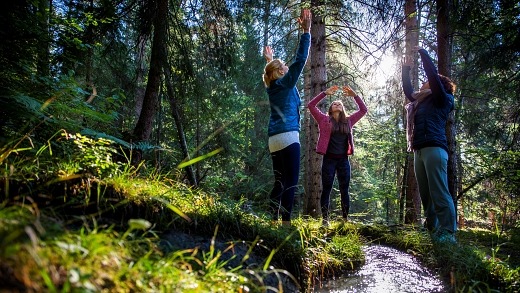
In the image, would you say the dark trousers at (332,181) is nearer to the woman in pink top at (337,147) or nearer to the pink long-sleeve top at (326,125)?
the woman in pink top at (337,147)

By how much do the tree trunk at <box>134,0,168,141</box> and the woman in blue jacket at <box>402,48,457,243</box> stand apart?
13.6 feet

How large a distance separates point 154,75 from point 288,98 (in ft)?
9.97

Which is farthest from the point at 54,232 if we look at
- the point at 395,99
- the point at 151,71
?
the point at 395,99

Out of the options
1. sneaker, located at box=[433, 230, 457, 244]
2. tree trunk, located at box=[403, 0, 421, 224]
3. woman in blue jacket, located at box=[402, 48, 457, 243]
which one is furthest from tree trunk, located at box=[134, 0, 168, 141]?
tree trunk, located at box=[403, 0, 421, 224]

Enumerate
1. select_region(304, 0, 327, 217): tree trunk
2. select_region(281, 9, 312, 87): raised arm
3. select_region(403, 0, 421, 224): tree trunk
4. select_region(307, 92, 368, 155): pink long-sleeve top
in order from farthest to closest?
select_region(403, 0, 421, 224): tree trunk, select_region(304, 0, 327, 217): tree trunk, select_region(307, 92, 368, 155): pink long-sleeve top, select_region(281, 9, 312, 87): raised arm

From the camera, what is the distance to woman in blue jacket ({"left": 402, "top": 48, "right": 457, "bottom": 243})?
402cm

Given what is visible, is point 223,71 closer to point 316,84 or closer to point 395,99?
point 316,84

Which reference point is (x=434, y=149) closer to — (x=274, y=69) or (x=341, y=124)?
(x=341, y=124)

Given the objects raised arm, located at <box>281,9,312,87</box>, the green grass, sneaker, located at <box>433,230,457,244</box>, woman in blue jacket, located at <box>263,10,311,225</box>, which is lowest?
sneaker, located at <box>433,230,457,244</box>

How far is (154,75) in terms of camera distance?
6.02 m

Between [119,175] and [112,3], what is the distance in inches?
160

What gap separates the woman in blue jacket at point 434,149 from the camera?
402 centimetres

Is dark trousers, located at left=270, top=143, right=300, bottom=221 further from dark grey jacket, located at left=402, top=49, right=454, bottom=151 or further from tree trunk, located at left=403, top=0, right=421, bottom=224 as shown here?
tree trunk, located at left=403, top=0, right=421, bottom=224

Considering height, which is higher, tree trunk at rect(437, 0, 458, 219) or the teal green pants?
tree trunk at rect(437, 0, 458, 219)
